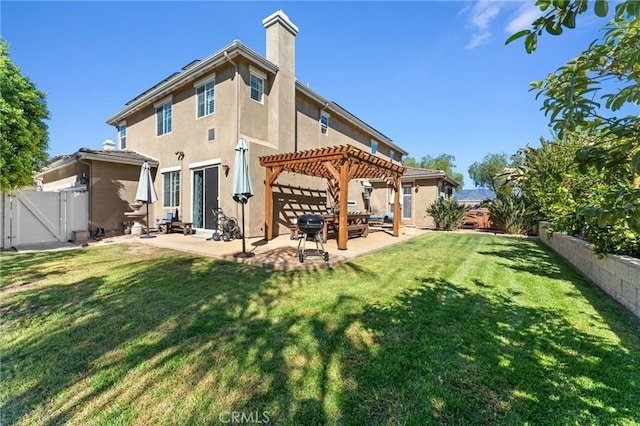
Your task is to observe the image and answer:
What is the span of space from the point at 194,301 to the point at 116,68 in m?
13.6

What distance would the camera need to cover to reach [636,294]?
3.87m

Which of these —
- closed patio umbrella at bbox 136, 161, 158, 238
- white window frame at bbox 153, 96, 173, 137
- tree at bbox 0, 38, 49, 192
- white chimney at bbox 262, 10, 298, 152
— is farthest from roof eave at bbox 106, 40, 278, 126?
tree at bbox 0, 38, 49, 192

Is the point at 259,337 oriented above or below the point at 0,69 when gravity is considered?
A: below

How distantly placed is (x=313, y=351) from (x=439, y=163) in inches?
2386

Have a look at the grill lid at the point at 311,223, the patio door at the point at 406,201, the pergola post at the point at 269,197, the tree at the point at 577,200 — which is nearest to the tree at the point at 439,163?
the patio door at the point at 406,201

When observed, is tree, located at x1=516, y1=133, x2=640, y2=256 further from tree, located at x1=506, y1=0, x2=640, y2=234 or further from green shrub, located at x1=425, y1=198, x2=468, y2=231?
green shrub, located at x1=425, y1=198, x2=468, y2=231

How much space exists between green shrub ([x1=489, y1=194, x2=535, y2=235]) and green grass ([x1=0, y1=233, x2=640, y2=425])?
10164 millimetres

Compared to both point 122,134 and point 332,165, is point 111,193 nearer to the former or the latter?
point 122,134

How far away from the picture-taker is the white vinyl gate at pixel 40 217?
894 cm

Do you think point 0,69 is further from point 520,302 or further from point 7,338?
point 520,302

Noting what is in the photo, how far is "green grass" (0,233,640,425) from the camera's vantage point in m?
2.11

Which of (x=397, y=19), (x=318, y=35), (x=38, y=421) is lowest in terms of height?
(x=38, y=421)

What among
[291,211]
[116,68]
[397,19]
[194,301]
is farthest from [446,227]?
[116,68]

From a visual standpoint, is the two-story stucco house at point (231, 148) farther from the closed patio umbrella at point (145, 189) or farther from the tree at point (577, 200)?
the tree at point (577, 200)
